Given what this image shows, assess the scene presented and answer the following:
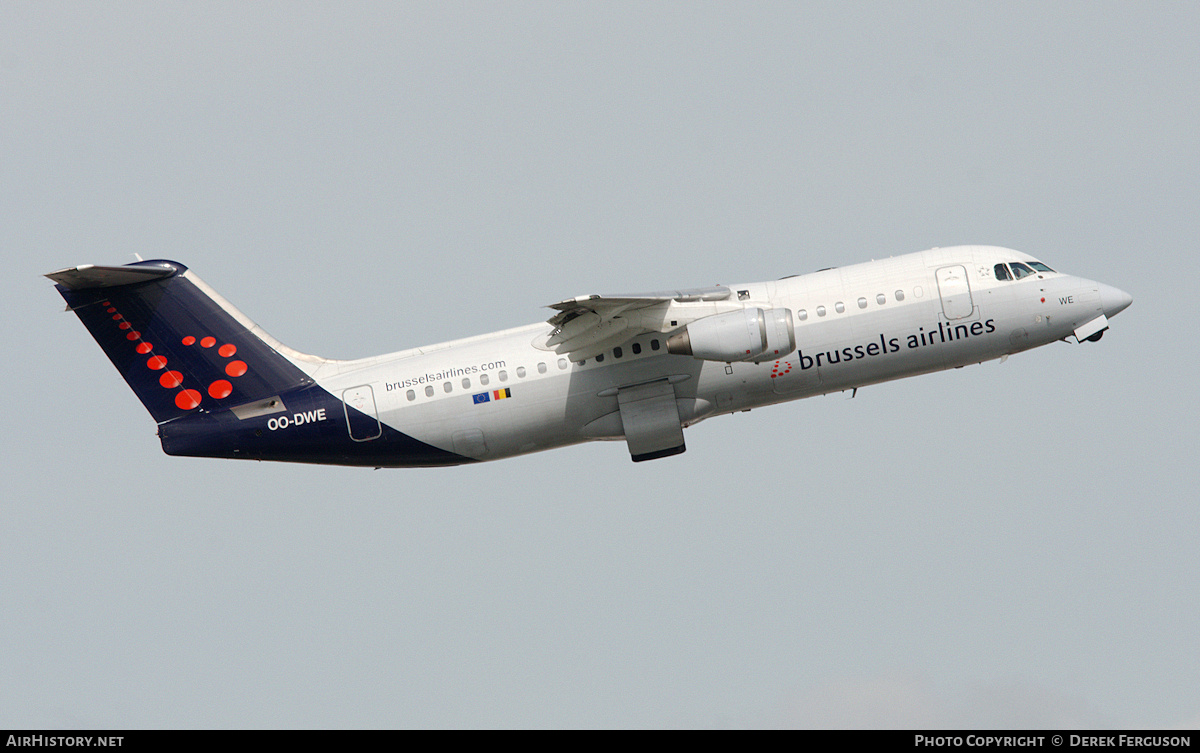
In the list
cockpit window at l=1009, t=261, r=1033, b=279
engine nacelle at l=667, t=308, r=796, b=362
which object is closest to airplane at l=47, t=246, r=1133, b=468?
cockpit window at l=1009, t=261, r=1033, b=279

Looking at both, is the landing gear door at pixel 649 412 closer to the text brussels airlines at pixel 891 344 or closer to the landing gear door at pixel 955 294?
the text brussels airlines at pixel 891 344

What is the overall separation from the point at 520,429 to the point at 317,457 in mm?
4531

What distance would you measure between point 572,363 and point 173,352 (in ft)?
29.3

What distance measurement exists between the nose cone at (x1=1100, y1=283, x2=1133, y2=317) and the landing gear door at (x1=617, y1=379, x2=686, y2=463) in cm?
943

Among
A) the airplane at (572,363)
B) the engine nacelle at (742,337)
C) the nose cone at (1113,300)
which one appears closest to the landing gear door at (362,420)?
the airplane at (572,363)

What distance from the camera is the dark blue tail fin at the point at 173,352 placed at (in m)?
30.1

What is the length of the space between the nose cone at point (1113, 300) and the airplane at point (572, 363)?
0.16 ft

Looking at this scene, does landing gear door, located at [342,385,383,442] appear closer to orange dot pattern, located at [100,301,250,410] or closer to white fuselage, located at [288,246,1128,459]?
white fuselage, located at [288,246,1128,459]

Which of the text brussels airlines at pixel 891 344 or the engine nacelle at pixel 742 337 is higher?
the engine nacelle at pixel 742 337

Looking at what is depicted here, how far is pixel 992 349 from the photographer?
96.3ft

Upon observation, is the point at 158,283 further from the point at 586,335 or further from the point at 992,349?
the point at 992,349

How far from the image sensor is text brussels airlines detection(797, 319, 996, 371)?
28.9m

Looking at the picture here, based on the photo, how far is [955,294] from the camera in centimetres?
2895
